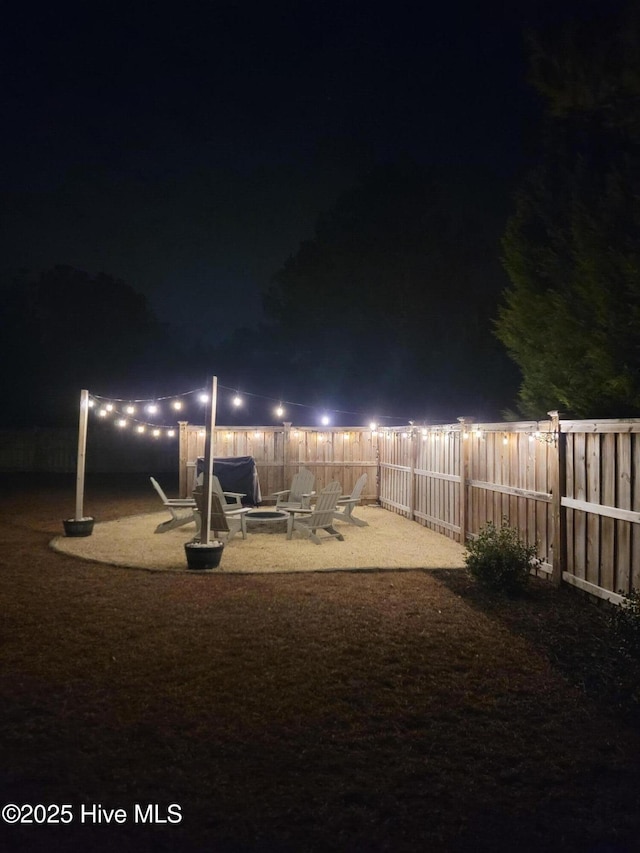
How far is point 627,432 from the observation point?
4961 millimetres

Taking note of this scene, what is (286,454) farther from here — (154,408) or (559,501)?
(559,501)

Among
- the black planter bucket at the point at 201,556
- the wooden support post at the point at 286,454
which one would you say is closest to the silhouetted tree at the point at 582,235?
the black planter bucket at the point at 201,556

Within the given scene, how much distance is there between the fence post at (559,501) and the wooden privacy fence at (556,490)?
1 centimetres

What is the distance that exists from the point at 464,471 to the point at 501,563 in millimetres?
2766

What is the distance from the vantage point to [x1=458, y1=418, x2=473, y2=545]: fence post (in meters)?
8.45

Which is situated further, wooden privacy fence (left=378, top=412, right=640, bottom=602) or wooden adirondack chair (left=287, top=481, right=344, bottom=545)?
wooden adirondack chair (left=287, top=481, right=344, bottom=545)

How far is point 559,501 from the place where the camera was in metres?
6.05

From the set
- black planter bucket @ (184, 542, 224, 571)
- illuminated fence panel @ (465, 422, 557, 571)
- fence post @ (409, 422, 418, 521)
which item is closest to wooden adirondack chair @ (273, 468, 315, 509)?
fence post @ (409, 422, 418, 521)

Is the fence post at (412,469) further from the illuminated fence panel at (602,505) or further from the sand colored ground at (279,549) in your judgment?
the illuminated fence panel at (602,505)

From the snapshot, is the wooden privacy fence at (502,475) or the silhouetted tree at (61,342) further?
the silhouetted tree at (61,342)

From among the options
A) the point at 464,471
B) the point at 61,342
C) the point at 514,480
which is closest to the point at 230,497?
the point at 464,471

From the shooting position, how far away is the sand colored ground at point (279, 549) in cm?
718

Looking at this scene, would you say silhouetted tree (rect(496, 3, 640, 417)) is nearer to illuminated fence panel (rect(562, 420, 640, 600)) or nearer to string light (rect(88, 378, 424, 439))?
illuminated fence panel (rect(562, 420, 640, 600))

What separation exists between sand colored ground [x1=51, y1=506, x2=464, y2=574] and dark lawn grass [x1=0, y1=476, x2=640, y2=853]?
52.9 inches
